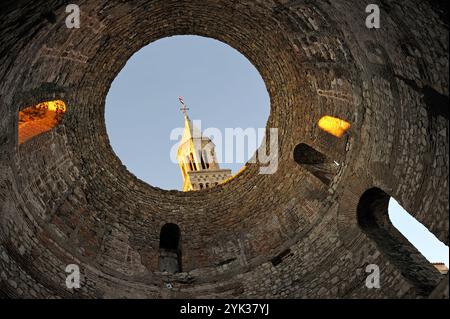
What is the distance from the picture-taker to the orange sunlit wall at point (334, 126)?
10.1 m

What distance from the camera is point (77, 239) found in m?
10.3

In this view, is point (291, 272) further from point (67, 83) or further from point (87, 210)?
point (67, 83)

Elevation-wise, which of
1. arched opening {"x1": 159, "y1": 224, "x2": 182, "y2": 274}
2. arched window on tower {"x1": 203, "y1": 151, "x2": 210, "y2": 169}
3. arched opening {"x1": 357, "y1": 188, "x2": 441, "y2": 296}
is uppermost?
arched window on tower {"x1": 203, "y1": 151, "x2": 210, "y2": 169}

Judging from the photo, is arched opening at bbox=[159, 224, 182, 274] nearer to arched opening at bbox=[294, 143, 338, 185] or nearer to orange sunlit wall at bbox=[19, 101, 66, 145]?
arched opening at bbox=[294, 143, 338, 185]

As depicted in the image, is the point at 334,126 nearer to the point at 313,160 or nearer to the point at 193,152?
the point at 313,160

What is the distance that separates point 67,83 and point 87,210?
2.78 m

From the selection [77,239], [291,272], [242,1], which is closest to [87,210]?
[77,239]

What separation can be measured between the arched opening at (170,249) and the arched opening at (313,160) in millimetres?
3426

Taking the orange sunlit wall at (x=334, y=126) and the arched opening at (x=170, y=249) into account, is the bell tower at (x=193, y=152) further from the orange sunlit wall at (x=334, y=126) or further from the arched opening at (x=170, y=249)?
the orange sunlit wall at (x=334, y=126)

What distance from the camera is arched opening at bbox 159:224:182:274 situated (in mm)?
11320

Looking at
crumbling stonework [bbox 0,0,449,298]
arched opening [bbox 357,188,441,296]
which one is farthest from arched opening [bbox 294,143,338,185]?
arched opening [bbox 357,188,441,296]

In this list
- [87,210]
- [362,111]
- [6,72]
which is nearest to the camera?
[6,72]

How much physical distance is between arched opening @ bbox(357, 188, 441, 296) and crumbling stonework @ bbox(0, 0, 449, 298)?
9cm

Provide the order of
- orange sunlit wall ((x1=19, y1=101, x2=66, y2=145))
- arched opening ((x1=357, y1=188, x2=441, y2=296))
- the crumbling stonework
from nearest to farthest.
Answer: the crumbling stonework
arched opening ((x1=357, y1=188, x2=441, y2=296))
orange sunlit wall ((x1=19, y1=101, x2=66, y2=145))
